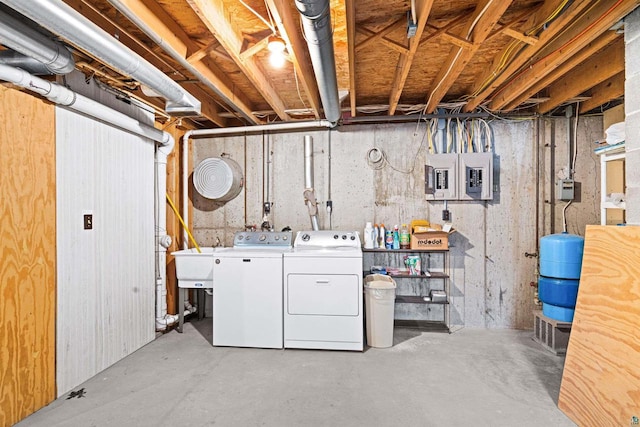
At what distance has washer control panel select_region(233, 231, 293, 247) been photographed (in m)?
3.32

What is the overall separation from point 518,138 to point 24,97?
4.24m

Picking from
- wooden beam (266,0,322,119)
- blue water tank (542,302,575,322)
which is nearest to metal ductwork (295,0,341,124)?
wooden beam (266,0,322,119)

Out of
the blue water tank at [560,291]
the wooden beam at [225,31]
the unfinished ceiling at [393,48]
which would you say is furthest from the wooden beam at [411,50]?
the blue water tank at [560,291]

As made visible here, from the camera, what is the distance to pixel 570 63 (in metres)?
2.34

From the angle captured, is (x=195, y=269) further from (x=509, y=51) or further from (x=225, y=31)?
(x=509, y=51)

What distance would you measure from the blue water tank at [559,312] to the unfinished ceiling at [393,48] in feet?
6.30

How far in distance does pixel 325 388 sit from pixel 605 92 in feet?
11.6

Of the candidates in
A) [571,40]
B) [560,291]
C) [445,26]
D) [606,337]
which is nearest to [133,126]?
[445,26]

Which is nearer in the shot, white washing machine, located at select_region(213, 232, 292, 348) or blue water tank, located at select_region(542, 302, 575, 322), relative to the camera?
blue water tank, located at select_region(542, 302, 575, 322)

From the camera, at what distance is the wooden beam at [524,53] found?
5.72ft

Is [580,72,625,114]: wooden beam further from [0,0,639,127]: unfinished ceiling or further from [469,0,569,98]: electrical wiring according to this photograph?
[469,0,569,98]: electrical wiring

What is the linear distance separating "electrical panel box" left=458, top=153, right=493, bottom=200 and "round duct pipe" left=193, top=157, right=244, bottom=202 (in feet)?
8.29

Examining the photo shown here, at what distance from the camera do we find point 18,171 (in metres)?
1.93

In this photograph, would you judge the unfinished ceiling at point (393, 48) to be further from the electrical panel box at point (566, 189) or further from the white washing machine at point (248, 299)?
the white washing machine at point (248, 299)
